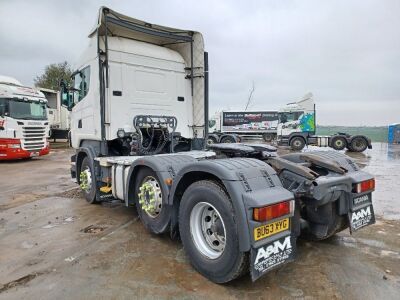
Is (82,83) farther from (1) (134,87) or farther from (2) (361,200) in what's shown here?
(2) (361,200)

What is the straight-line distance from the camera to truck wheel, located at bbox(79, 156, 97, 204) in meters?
6.14

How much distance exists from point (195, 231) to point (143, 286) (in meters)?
0.76

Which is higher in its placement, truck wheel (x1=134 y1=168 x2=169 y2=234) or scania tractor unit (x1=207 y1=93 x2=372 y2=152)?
scania tractor unit (x1=207 y1=93 x2=372 y2=152)

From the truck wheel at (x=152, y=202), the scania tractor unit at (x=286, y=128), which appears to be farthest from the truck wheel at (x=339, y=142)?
the truck wheel at (x=152, y=202)

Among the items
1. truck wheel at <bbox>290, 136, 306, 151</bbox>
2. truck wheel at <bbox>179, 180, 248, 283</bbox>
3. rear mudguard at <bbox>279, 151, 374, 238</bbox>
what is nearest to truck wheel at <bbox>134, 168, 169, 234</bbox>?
truck wheel at <bbox>179, 180, 248, 283</bbox>

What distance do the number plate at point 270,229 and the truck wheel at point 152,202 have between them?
1.55m

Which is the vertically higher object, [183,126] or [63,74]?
[63,74]

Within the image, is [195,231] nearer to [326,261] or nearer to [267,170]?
[267,170]

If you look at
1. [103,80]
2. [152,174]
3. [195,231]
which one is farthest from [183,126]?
[195,231]

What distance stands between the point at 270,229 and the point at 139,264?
5.14ft

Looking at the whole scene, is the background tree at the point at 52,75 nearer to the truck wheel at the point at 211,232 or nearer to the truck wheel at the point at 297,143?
the truck wheel at the point at 297,143

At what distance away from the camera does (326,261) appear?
12.3 feet

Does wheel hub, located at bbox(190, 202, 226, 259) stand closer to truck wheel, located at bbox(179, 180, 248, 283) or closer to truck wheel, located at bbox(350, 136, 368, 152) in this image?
truck wheel, located at bbox(179, 180, 248, 283)

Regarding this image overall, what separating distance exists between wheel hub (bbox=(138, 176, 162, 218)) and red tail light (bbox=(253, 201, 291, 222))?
1816 mm
